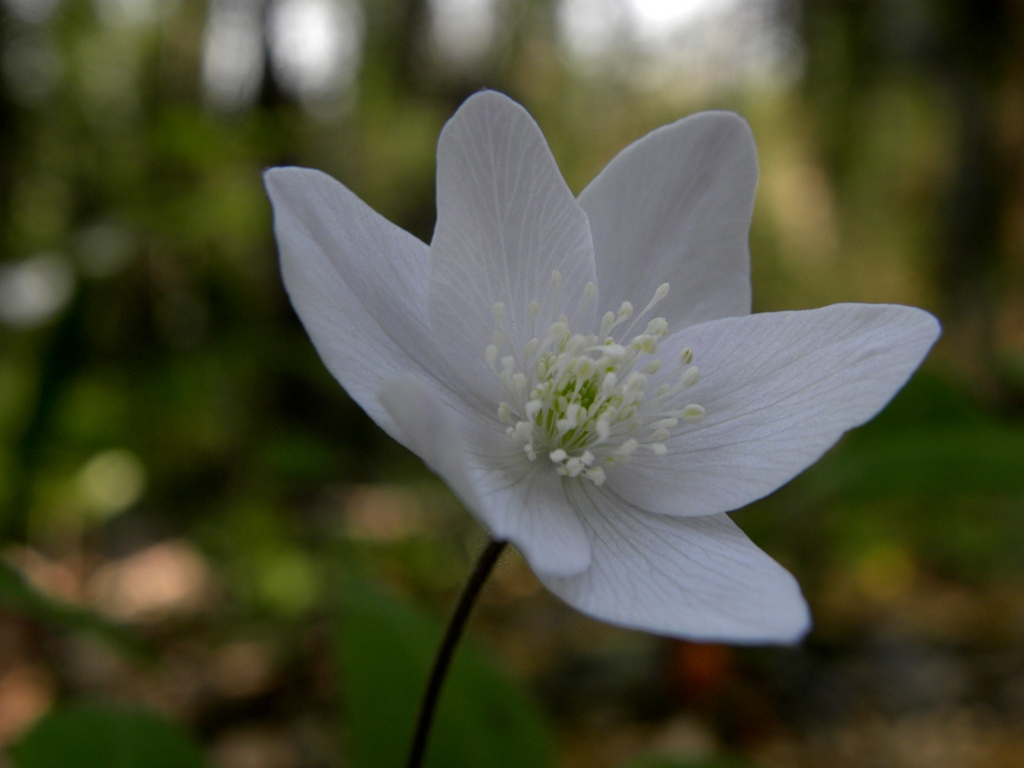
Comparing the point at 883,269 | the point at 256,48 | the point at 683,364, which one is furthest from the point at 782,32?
the point at 683,364

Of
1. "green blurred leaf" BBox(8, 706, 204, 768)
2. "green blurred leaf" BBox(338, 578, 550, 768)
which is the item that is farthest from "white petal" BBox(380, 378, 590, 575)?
"green blurred leaf" BBox(8, 706, 204, 768)

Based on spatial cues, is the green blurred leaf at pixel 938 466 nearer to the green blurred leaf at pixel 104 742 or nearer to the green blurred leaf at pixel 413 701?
the green blurred leaf at pixel 413 701

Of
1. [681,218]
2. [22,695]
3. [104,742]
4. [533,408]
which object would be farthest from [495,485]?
[22,695]

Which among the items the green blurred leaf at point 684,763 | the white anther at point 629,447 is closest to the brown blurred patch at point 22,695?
the green blurred leaf at point 684,763

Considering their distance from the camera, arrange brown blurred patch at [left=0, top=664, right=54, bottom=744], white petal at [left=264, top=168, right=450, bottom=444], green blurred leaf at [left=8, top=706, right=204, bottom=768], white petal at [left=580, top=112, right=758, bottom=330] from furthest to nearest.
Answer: brown blurred patch at [left=0, top=664, right=54, bottom=744] < green blurred leaf at [left=8, top=706, right=204, bottom=768] < white petal at [left=580, top=112, right=758, bottom=330] < white petal at [left=264, top=168, right=450, bottom=444]

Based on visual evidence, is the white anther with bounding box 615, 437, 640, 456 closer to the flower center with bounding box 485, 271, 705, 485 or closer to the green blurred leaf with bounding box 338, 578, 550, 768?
the flower center with bounding box 485, 271, 705, 485

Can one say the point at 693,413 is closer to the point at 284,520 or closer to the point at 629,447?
the point at 629,447

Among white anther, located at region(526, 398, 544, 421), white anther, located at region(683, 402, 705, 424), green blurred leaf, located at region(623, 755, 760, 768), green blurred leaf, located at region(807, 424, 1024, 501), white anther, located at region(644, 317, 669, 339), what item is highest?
white anther, located at region(644, 317, 669, 339)
